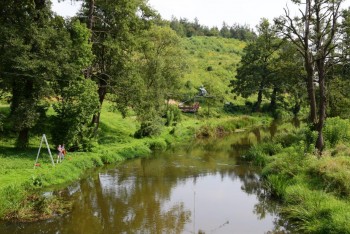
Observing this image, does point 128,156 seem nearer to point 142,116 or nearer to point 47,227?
point 142,116

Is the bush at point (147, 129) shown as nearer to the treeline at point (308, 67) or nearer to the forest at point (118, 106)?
the forest at point (118, 106)

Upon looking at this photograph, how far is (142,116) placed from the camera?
1330 inches

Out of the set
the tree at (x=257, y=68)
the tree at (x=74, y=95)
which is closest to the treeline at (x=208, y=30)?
the tree at (x=257, y=68)

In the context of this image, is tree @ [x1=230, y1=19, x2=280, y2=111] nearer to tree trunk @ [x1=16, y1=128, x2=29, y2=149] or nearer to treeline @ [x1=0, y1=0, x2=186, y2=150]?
treeline @ [x1=0, y1=0, x2=186, y2=150]

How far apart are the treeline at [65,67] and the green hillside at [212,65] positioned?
73.4ft

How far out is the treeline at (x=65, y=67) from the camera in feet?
80.6

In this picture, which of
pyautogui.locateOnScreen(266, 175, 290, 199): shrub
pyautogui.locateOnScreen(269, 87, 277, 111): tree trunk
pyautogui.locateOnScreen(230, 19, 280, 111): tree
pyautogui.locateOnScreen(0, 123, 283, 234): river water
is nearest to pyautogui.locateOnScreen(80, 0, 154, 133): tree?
pyautogui.locateOnScreen(0, 123, 283, 234): river water

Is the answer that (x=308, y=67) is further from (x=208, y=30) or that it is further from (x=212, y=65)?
(x=208, y=30)

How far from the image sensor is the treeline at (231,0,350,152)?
26188 mm

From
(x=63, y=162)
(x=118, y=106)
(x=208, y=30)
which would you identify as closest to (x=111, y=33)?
(x=118, y=106)

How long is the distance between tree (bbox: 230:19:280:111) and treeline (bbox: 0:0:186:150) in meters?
34.8

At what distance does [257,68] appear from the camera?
215 feet

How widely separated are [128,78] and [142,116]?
11.8ft

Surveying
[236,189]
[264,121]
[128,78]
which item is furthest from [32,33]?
[264,121]
